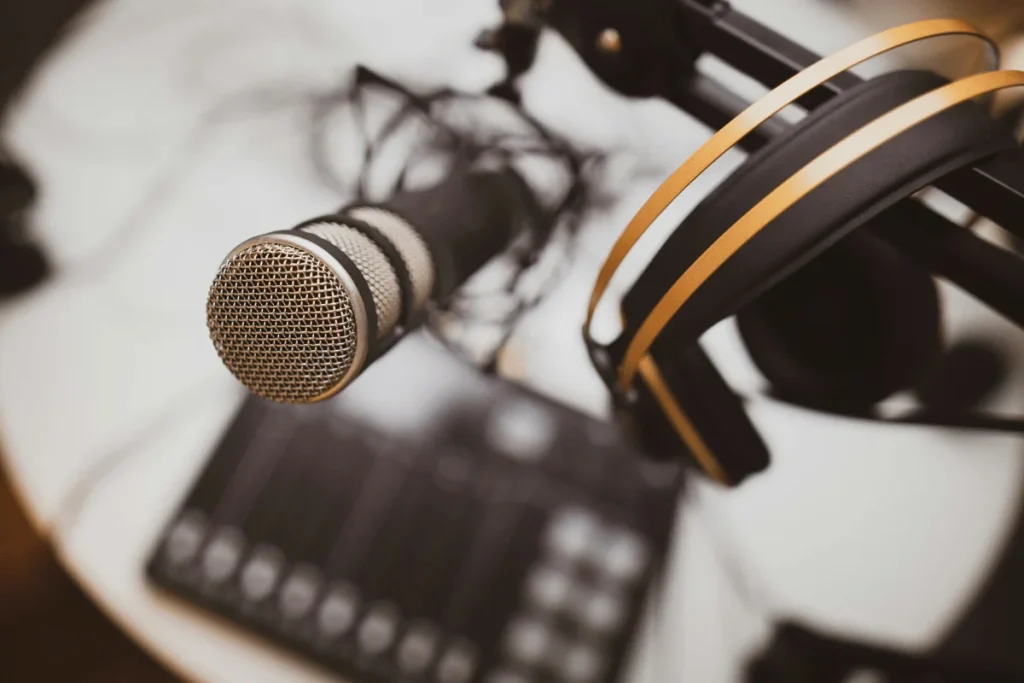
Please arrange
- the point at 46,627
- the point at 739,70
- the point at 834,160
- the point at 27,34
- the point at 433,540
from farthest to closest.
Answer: the point at 46,627 → the point at 27,34 → the point at 433,540 → the point at 739,70 → the point at 834,160

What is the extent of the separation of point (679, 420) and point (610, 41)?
0.64ft

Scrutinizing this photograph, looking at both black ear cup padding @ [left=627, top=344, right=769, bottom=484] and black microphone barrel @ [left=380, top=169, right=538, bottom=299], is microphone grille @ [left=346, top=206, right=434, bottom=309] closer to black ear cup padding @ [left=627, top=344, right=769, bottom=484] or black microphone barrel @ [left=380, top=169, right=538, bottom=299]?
black microphone barrel @ [left=380, top=169, right=538, bottom=299]

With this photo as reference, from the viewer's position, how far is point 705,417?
0.38 metres

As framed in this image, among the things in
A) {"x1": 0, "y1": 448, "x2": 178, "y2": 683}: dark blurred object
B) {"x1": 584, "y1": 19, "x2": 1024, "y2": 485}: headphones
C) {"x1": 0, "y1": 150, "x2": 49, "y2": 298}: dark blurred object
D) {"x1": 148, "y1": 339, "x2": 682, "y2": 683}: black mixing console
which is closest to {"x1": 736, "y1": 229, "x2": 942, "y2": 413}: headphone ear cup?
{"x1": 584, "y1": 19, "x2": 1024, "y2": 485}: headphones

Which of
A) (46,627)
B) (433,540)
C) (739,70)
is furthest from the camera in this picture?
(46,627)

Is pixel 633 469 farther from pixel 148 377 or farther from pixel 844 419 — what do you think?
pixel 148 377

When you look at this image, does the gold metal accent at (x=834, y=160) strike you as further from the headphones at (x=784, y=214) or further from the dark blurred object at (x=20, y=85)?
the dark blurred object at (x=20, y=85)

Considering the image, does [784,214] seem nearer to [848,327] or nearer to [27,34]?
[848,327]

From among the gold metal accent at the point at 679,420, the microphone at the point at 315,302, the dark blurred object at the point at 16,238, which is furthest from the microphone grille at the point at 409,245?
the dark blurred object at the point at 16,238

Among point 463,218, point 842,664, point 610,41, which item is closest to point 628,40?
point 610,41

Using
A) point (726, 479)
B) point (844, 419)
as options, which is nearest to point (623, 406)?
point (726, 479)

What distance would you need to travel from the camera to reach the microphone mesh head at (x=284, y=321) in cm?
27

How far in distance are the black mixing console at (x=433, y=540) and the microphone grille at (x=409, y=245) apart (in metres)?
0.16

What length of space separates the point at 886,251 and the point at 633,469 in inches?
7.8
